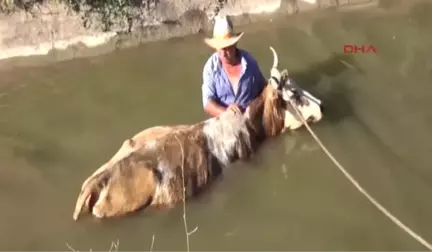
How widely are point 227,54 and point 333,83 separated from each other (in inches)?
66.0

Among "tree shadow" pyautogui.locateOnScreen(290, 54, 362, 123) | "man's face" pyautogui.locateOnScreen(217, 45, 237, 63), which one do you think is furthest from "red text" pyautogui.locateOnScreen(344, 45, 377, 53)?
"man's face" pyautogui.locateOnScreen(217, 45, 237, 63)

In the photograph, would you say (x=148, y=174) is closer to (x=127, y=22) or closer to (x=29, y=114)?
(x=29, y=114)

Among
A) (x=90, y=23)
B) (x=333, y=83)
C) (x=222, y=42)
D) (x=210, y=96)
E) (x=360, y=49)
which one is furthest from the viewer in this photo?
(x=90, y=23)

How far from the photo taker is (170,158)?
21.0ft

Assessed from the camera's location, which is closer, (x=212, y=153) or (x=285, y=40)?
(x=212, y=153)

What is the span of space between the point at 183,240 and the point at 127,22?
10.1 feet

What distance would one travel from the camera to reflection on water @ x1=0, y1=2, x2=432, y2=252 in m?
6.40

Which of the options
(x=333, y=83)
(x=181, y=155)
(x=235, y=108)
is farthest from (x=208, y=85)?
(x=333, y=83)

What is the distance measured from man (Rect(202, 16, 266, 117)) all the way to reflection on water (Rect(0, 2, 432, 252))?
58 cm

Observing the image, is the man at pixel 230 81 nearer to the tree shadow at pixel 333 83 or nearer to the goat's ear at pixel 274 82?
the goat's ear at pixel 274 82

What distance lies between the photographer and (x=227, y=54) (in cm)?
657

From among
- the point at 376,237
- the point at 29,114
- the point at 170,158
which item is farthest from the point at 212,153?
the point at 29,114

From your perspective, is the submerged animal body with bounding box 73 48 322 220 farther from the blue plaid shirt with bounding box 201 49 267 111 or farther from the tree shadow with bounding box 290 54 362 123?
the tree shadow with bounding box 290 54 362 123

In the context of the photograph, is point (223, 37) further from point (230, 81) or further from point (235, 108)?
point (235, 108)
